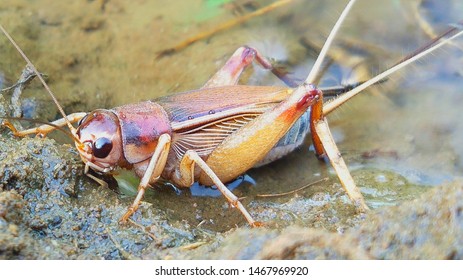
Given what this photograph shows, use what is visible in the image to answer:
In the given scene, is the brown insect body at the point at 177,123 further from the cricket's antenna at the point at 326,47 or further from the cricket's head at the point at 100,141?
the cricket's antenna at the point at 326,47

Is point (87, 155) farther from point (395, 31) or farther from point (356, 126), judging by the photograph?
point (395, 31)

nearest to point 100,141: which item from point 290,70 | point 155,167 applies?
point 155,167

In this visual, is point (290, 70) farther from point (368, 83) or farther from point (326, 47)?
point (368, 83)

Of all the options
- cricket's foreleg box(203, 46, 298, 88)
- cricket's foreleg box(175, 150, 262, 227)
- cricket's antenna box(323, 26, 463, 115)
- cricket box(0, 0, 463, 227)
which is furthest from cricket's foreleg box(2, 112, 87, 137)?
cricket's antenna box(323, 26, 463, 115)

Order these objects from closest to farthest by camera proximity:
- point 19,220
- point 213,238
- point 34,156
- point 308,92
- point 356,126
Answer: point 19,220 → point 213,238 → point 34,156 → point 308,92 → point 356,126

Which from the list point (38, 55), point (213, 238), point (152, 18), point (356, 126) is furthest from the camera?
point (152, 18)

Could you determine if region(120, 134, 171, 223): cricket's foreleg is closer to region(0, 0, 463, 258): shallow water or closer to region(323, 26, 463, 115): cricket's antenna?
region(0, 0, 463, 258): shallow water

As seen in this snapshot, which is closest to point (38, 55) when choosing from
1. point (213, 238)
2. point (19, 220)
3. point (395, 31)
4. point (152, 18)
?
point (152, 18)
